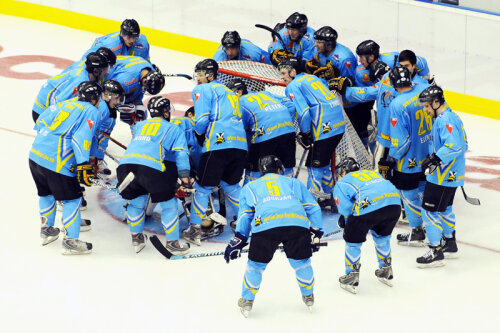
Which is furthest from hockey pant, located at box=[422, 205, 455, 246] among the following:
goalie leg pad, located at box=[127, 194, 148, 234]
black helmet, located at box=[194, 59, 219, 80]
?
goalie leg pad, located at box=[127, 194, 148, 234]

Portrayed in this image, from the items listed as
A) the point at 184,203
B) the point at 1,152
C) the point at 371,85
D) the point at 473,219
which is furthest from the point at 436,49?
the point at 1,152

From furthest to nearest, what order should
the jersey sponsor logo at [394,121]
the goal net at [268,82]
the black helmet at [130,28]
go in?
the black helmet at [130,28], the goal net at [268,82], the jersey sponsor logo at [394,121]

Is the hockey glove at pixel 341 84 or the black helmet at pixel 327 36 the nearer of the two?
the hockey glove at pixel 341 84

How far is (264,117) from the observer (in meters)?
7.45

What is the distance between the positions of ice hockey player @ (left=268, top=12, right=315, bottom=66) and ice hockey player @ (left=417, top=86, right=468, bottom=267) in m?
2.19

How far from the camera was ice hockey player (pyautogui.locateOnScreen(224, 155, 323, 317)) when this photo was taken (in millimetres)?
5922

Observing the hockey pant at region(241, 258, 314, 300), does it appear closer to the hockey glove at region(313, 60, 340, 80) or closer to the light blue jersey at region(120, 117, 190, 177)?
the light blue jersey at region(120, 117, 190, 177)

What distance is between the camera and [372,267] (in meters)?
6.94

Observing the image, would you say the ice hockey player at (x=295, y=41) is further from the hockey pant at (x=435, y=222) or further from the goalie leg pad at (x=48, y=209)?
the goalie leg pad at (x=48, y=209)

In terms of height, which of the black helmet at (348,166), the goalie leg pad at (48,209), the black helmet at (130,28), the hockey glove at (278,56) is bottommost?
the goalie leg pad at (48,209)

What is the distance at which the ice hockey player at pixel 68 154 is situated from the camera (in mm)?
6895

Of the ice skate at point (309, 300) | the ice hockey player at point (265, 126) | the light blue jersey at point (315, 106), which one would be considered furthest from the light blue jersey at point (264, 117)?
the ice skate at point (309, 300)

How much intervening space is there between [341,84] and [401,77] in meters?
0.93

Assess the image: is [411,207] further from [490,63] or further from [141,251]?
[490,63]
